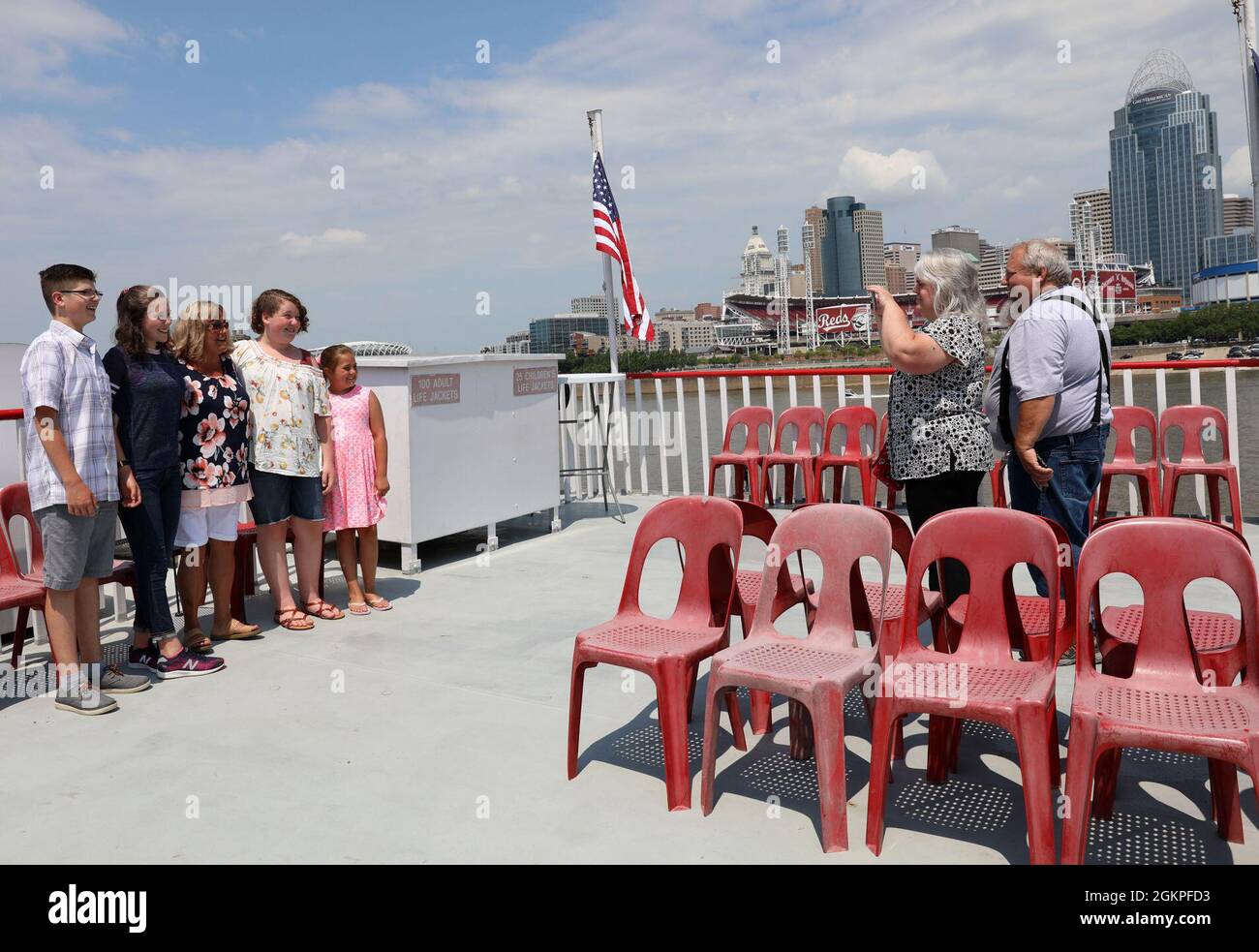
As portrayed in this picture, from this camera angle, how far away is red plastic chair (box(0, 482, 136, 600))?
423 cm

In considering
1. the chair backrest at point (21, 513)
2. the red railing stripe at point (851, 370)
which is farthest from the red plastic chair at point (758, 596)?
the red railing stripe at point (851, 370)

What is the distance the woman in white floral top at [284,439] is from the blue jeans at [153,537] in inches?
21.3

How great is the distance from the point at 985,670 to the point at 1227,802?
67cm

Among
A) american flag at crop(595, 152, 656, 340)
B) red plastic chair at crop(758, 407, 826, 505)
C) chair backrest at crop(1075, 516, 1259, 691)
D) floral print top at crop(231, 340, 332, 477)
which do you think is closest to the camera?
chair backrest at crop(1075, 516, 1259, 691)

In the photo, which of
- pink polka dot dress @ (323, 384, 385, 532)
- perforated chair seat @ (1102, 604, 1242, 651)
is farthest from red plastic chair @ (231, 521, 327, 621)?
perforated chair seat @ (1102, 604, 1242, 651)

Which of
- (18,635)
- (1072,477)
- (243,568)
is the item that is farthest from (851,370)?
(18,635)

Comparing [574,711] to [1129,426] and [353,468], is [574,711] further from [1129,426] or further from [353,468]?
[1129,426]

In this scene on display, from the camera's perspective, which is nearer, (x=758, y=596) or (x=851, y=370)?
(x=758, y=596)

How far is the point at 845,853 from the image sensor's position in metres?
2.56

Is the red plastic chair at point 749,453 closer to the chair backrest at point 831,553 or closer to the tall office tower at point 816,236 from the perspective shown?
the chair backrest at point 831,553

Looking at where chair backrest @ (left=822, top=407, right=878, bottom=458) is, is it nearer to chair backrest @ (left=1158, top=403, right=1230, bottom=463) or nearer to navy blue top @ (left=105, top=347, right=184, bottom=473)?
chair backrest @ (left=1158, top=403, right=1230, bottom=463)

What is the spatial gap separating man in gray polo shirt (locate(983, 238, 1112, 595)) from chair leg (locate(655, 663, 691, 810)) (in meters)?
1.56

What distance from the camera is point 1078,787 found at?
227cm
